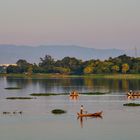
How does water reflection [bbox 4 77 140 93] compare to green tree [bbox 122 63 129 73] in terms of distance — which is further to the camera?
green tree [bbox 122 63 129 73]

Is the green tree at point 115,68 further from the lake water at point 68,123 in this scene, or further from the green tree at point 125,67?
the lake water at point 68,123

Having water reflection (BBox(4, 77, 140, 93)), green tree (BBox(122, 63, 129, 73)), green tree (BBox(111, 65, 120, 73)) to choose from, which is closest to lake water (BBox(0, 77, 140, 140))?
water reflection (BBox(4, 77, 140, 93))

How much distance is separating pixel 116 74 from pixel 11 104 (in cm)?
11951

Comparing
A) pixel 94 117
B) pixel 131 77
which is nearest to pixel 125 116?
pixel 94 117

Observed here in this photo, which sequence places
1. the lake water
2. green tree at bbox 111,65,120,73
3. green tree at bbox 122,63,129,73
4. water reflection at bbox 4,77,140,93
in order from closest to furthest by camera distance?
the lake water < water reflection at bbox 4,77,140,93 < green tree at bbox 122,63,129,73 < green tree at bbox 111,65,120,73

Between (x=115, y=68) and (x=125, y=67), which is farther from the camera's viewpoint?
(x=115, y=68)

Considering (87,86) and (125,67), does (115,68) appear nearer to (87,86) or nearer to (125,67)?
(125,67)

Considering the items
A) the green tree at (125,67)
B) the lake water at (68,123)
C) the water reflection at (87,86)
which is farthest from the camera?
the green tree at (125,67)

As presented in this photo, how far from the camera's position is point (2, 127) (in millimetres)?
53875

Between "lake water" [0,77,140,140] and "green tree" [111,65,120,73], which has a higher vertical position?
"green tree" [111,65,120,73]

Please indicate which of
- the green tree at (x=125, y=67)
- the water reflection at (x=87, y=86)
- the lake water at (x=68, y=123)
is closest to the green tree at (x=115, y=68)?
the green tree at (x=125, y=67)

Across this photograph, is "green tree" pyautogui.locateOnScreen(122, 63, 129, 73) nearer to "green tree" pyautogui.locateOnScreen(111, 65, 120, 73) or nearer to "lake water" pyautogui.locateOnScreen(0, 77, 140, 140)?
"green tree" pyautogui.locateOnScreen(111, 65, 120, 73)

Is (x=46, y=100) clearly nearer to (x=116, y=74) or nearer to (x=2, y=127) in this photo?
(x=2, y=127)

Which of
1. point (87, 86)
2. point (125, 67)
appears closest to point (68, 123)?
point (87, 86)
